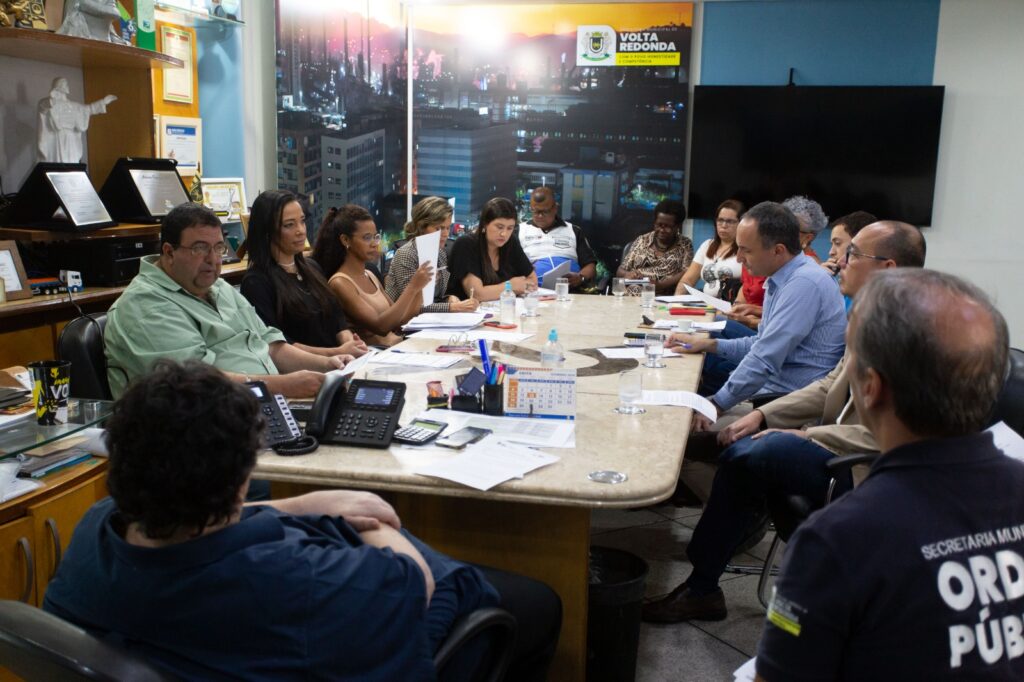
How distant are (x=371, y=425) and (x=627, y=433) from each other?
656 millimetres

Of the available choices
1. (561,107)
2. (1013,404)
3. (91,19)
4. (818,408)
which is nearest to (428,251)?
(91,19)

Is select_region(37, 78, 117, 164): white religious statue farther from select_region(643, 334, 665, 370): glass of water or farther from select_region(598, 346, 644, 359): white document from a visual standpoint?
select_region(643, 334, 665, 370): glass of water

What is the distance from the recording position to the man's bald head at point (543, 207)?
6.26 meters

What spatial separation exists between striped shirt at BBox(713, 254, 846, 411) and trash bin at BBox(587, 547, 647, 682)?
111cm

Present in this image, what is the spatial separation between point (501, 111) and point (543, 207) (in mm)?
993

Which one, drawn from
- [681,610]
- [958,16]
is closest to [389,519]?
[681,610]

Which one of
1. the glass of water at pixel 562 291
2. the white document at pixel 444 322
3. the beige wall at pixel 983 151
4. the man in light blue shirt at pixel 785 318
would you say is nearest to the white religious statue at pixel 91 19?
the white document at pixel 444 322

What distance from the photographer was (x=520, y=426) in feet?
7.52

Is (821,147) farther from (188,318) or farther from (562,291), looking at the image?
(188,318)

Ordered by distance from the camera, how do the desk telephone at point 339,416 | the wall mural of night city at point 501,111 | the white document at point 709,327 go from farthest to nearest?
the wall mural of night city at point 501,111 < the white document at point 709,327 < the desk telephone at point 339,416

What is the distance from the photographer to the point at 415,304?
4062 mm

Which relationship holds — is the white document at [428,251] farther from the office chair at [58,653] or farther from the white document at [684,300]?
the office chair at [58,653]

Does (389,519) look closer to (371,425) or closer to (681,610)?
(371,425)

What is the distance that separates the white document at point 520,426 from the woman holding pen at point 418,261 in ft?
6.66
